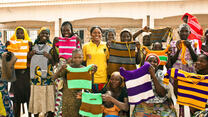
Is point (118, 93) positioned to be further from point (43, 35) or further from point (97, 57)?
point (43, 35)

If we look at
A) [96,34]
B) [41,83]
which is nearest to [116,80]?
[96,34]

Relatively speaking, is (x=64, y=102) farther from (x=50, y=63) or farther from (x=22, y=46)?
(x=22, y=46)

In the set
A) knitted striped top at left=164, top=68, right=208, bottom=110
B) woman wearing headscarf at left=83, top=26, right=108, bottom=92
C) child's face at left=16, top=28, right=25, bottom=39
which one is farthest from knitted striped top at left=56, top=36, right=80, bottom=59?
knitted striped top at left=164, top=68, right=208, bottom=110

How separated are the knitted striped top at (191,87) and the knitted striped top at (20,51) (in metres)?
2.59

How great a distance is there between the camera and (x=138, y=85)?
2822 millimetres

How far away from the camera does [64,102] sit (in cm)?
291

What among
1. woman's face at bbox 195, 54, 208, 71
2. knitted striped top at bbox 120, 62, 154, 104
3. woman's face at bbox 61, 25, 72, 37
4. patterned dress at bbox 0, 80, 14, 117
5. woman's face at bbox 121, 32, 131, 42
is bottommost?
patterned dress at bbox 0, 80, 14, 117

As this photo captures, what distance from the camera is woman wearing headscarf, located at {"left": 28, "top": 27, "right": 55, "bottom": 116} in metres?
3.47

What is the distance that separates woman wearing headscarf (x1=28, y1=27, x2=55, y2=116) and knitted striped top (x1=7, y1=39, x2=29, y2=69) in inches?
7.2

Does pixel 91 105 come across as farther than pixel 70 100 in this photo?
No

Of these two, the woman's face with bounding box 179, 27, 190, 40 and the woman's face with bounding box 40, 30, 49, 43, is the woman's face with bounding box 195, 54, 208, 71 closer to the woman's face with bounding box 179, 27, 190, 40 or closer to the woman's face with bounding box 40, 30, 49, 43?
the woman's face with bounding box 179, 27, 190, 40

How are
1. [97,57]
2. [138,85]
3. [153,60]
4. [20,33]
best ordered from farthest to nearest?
[20,33], [97,57], [153,60], [138,85]

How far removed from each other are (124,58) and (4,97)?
222cm

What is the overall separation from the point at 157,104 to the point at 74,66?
1.38m
